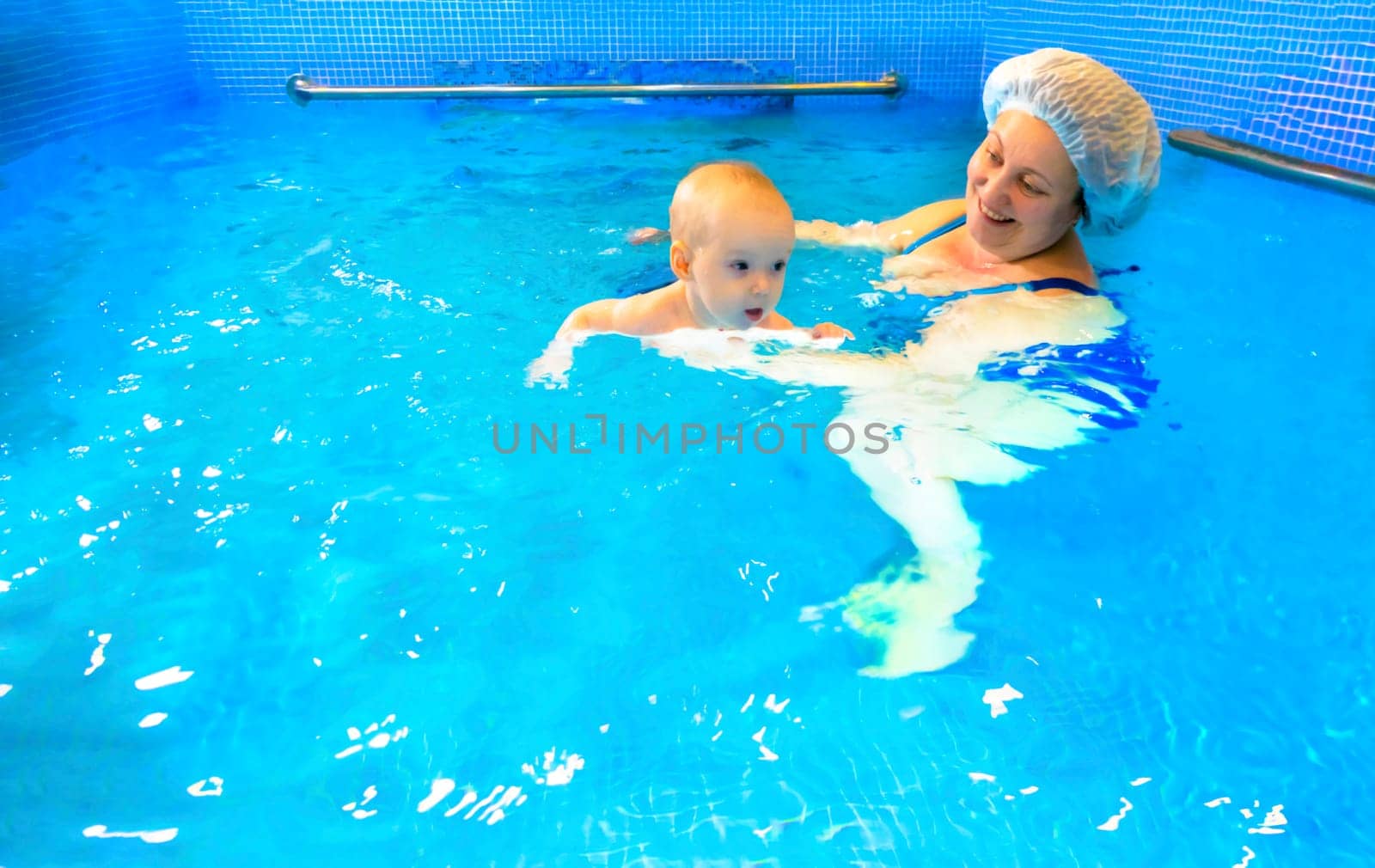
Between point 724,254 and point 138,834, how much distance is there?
198cm

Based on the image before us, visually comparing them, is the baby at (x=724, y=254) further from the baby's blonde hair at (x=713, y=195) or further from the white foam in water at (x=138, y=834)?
the white foam in water at (x=138, y=834)

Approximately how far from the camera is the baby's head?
2.79 m

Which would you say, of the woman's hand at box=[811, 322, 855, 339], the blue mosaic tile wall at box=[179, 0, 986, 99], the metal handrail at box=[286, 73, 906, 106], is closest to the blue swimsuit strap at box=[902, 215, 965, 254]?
the woman's hand at box=[811, 322, 855, 339]

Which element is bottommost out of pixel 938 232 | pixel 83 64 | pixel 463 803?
pixel 463 803

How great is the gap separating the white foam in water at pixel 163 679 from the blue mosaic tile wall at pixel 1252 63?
18.9ft

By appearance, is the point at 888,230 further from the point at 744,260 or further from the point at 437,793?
the point at 437,793

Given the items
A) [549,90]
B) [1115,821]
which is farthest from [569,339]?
[549,90]

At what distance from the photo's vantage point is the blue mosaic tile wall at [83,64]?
6363mm

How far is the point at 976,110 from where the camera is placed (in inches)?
315

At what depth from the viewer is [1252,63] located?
5.86m

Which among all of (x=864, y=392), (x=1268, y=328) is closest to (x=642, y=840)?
(x=864, y=392)

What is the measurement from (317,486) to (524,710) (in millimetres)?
1044

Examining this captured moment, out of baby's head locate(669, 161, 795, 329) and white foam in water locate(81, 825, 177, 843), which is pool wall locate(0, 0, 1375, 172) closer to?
baby's head locate(669, 161, 795, 329)

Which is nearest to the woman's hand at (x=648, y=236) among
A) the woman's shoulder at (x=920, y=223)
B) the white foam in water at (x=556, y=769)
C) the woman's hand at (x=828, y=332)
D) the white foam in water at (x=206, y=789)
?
the woman's shoulder at (x=920, y=223)
